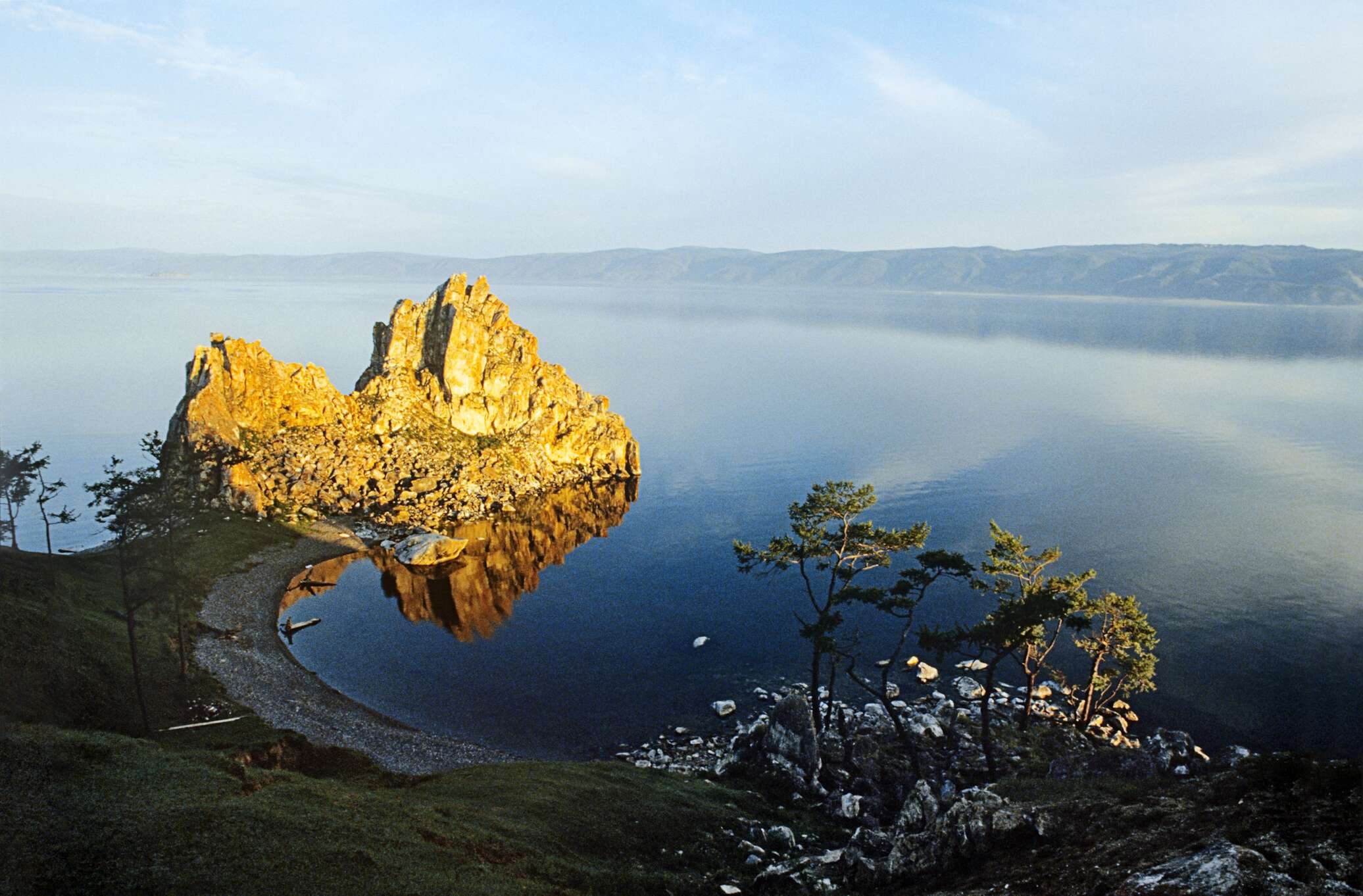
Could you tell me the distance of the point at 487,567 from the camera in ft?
274

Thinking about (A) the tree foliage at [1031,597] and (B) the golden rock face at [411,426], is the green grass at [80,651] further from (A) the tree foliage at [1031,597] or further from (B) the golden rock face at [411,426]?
(A) the tree foliage at [1031,597]

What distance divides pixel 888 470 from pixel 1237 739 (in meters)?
67.6

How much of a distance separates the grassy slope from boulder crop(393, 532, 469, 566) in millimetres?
33019

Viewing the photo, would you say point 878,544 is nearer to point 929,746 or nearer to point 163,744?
point 929,746

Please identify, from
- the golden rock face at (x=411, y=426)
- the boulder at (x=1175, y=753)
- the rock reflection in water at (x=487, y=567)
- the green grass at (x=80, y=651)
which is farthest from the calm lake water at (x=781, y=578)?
the green grass at (x=80, y=651)

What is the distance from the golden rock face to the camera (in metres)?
94.2

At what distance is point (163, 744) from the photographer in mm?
36125

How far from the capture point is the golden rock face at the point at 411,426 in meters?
94.2

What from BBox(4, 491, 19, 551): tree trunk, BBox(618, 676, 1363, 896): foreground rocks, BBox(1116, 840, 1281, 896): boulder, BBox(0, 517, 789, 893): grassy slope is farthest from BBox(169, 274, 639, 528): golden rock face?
BBox(1116, 840, 1281, 896): boulder

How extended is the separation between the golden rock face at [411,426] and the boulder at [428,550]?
10.4 metres

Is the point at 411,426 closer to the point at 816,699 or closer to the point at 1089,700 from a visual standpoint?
the point at 816,699

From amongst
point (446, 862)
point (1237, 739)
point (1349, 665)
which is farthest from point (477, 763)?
point (1349, 665)

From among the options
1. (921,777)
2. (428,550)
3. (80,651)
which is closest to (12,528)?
(80,651)

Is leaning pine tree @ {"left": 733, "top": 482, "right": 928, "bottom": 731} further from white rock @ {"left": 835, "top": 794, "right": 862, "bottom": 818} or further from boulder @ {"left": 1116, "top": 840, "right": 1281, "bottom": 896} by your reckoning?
boulder @ {"left": 1116, "top": 840, "right": 1281, "bottom": 896}
